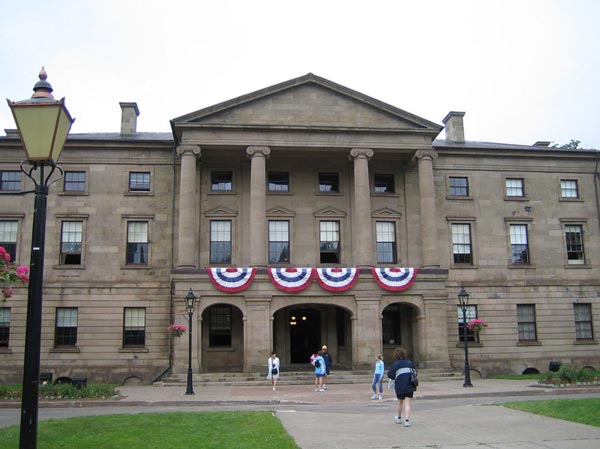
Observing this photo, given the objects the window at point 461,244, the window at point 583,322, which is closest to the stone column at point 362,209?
the window at point 461,244

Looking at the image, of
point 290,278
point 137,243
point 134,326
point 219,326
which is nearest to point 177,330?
point 219,326

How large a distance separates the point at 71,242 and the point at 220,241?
891cm

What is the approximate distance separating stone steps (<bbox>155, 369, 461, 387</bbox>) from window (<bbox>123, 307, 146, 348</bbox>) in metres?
4.24

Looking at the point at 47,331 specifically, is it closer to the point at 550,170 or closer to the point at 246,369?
the point at 246,369

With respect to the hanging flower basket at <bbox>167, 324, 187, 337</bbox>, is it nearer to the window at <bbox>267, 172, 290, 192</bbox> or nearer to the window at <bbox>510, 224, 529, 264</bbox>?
the window at <bbox>267, 172, 290, 192</bbox>

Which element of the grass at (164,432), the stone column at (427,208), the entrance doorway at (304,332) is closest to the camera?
the grass at (164,432)

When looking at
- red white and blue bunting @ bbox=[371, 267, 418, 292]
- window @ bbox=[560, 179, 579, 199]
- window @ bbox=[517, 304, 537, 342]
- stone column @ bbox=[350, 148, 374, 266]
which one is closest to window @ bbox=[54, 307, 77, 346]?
stone column @ bbox=[350, 148, 374, 266]

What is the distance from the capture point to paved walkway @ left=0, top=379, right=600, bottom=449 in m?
13.1

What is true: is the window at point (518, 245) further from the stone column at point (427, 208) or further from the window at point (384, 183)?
the window at point (384, 183)

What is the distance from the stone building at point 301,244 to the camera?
35688 millimetres

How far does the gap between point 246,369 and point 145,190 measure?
12.9 meters

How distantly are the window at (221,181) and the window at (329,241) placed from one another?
245 inches

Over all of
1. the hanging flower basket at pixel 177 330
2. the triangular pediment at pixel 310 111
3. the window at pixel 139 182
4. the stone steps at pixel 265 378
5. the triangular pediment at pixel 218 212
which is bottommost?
the stone steps at pixel 265 378

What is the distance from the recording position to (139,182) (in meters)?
39.0
